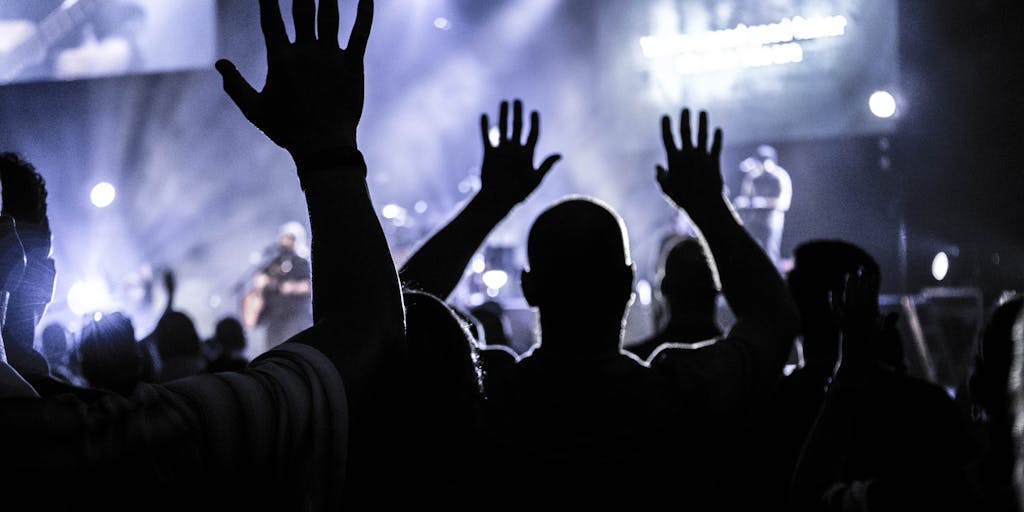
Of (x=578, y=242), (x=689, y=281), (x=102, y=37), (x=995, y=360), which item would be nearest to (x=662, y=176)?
(x=578, y=242)

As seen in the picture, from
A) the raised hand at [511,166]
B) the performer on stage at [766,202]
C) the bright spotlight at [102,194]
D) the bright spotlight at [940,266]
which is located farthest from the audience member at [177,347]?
the bright spotlight at [102,194]

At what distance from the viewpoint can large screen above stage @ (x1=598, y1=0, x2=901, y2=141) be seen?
1315cm

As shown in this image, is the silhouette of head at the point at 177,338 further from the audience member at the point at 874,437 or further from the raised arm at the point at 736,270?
the audience member at the point at 874,437

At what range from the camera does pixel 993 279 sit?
9.38 m

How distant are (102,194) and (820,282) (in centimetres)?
1318

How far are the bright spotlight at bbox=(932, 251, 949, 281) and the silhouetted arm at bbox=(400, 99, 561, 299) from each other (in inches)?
363

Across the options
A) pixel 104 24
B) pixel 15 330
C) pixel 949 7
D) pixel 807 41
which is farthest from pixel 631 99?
pixel 15 330

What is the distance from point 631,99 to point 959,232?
5.60 metres

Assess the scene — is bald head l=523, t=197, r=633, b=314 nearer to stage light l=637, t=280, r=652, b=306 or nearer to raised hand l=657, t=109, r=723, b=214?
raised hand l=657, t=109, r=723, b=214

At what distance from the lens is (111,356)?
320 cm

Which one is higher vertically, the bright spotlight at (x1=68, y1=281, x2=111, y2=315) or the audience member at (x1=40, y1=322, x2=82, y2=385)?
the audience member at (x1=40, y1=322, x2=82, y2=385)

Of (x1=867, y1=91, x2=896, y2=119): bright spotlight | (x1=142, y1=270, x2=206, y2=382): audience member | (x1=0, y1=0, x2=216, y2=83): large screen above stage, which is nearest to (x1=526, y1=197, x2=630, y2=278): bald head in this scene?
(x1=142, y1=270, x2=206, y2=382): audience member

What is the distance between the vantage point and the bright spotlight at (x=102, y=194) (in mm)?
13875

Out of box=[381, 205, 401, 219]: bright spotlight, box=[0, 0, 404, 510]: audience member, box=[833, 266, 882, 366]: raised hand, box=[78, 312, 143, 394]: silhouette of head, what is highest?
box=[0, 0, 404, 510]: audience member
